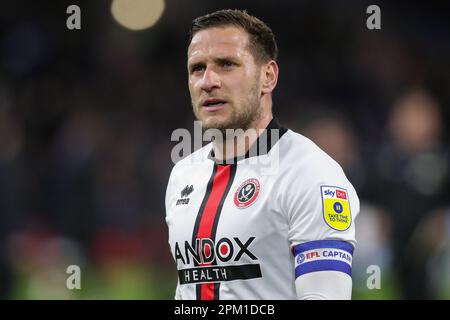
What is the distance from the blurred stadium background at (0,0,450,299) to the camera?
6023mm

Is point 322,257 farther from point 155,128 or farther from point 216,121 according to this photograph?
point 155,128

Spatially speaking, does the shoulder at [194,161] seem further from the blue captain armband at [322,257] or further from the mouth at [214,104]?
the blue captain armband at [322,257]

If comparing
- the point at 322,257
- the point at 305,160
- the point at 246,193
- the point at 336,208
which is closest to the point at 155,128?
the point at 246,193

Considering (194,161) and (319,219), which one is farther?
(194,161)

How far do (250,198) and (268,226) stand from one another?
0.63 feet

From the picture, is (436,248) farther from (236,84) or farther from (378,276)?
(236,84)

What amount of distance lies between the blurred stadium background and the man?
2529 millimetres

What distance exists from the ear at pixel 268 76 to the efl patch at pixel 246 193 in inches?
19.8

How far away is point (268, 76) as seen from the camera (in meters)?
3.47

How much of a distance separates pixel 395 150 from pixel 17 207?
3.69 meters

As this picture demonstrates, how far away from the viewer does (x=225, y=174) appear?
3371mm

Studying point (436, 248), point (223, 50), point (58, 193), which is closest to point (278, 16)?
point (58, 193)

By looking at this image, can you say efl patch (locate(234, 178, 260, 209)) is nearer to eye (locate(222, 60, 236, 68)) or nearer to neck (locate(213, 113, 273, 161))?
neck (locate(213, 113, 273, 161))

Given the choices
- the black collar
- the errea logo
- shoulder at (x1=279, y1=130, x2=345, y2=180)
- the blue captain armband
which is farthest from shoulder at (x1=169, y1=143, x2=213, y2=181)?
the blue captain armband
